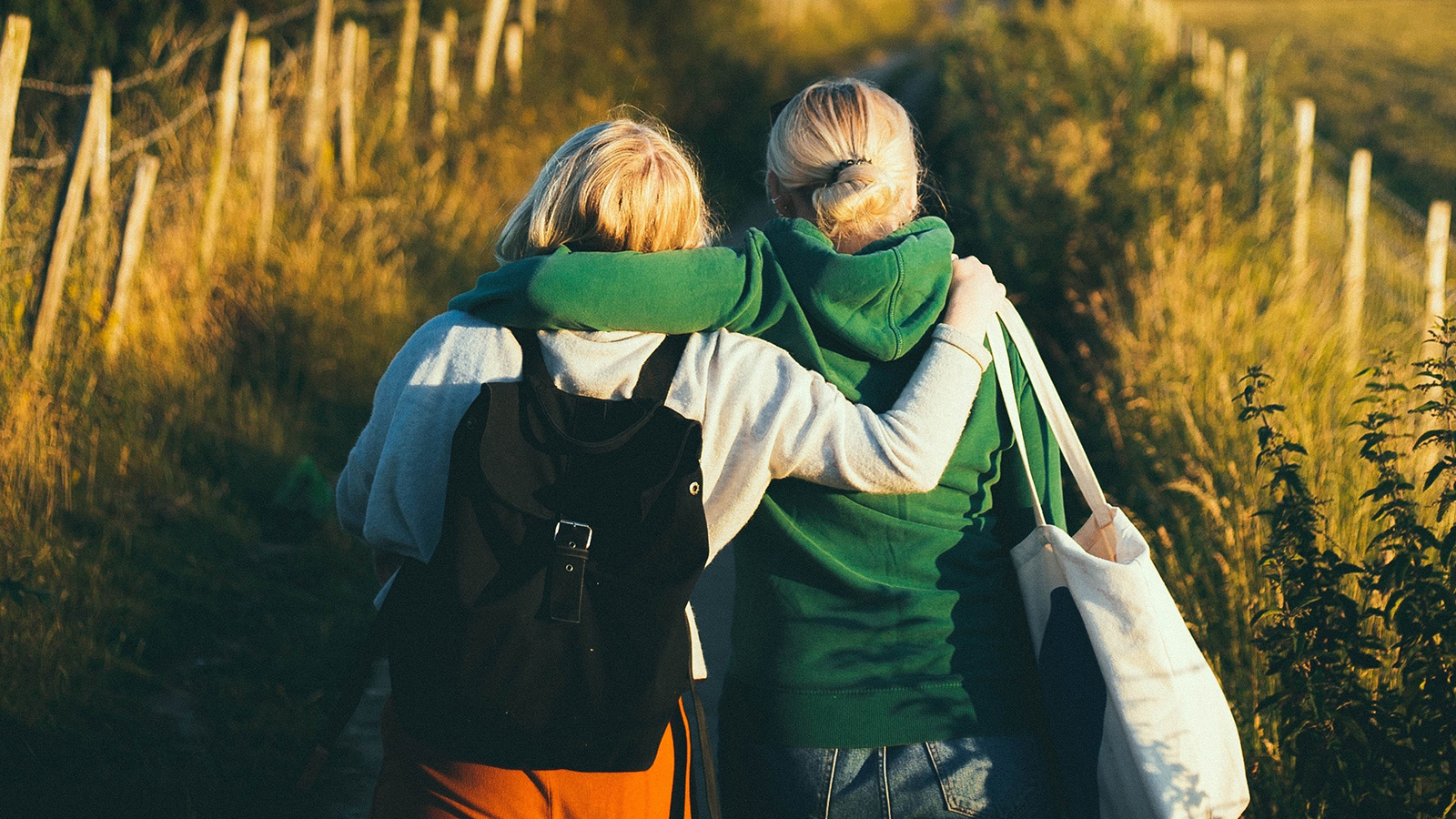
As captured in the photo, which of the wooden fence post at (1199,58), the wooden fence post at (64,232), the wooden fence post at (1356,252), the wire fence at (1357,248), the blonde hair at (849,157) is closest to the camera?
the blonde hair at (849,157)

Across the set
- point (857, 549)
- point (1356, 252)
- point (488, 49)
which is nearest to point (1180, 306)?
point (1356, 252)

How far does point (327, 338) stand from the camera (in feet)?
20.6

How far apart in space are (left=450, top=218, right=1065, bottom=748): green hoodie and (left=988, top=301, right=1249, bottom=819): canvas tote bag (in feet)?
0.24

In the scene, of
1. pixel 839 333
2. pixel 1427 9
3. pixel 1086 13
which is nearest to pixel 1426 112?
pixel 1086 13

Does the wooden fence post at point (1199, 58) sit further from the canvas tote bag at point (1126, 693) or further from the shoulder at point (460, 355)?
the shoulder at point (460, 355)

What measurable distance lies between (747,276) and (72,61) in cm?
888

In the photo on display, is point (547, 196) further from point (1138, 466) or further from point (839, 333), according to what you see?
point (1138, 466)

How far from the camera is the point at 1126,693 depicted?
1762 millimetres

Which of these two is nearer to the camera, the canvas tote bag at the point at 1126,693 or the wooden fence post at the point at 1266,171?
the canvas tote bag at the point at 1126,693

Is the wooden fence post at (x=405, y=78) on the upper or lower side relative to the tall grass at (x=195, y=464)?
upper

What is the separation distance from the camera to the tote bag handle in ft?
6.24

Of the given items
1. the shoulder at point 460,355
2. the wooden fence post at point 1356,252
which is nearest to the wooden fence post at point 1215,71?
the wooden fence post at point 1356,252

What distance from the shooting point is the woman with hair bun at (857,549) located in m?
1.76

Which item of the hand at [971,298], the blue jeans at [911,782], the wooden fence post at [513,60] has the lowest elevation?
the blue jeans at [911,782]
